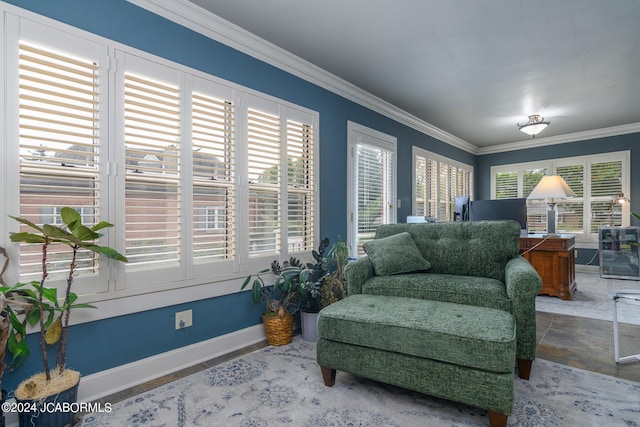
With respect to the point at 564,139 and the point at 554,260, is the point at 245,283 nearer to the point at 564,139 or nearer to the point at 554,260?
the point at 554,260

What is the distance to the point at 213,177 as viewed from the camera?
256cm

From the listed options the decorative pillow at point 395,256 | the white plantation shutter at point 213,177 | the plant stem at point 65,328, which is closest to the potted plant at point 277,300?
the white plantation shutter at point 213,177

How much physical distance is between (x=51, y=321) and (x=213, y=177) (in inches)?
52.1

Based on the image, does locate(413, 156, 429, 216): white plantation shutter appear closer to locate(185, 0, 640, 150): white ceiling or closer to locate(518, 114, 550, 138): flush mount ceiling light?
locate(185, 0, 640, 150): white ceiling

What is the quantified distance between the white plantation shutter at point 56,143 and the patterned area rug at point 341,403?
0.90 metres

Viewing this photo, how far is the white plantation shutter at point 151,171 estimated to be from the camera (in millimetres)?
2129

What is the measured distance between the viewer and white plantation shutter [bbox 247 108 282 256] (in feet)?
9.26

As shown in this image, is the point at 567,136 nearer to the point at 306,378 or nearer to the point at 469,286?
the point at 469,286

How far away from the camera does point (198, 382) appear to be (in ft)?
6.98

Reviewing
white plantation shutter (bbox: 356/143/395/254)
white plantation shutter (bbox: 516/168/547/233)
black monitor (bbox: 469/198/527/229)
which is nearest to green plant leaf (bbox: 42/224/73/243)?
white plantation shutter (bbox: 356/143/395/254)

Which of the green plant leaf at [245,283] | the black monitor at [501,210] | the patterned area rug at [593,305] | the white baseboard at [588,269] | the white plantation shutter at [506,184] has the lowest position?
the patterned area rug at [593,305]

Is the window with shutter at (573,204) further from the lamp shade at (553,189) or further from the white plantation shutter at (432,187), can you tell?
the white plantation shutter at (432,187)

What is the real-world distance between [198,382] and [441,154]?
535cm

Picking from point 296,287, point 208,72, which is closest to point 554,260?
point 296,287
